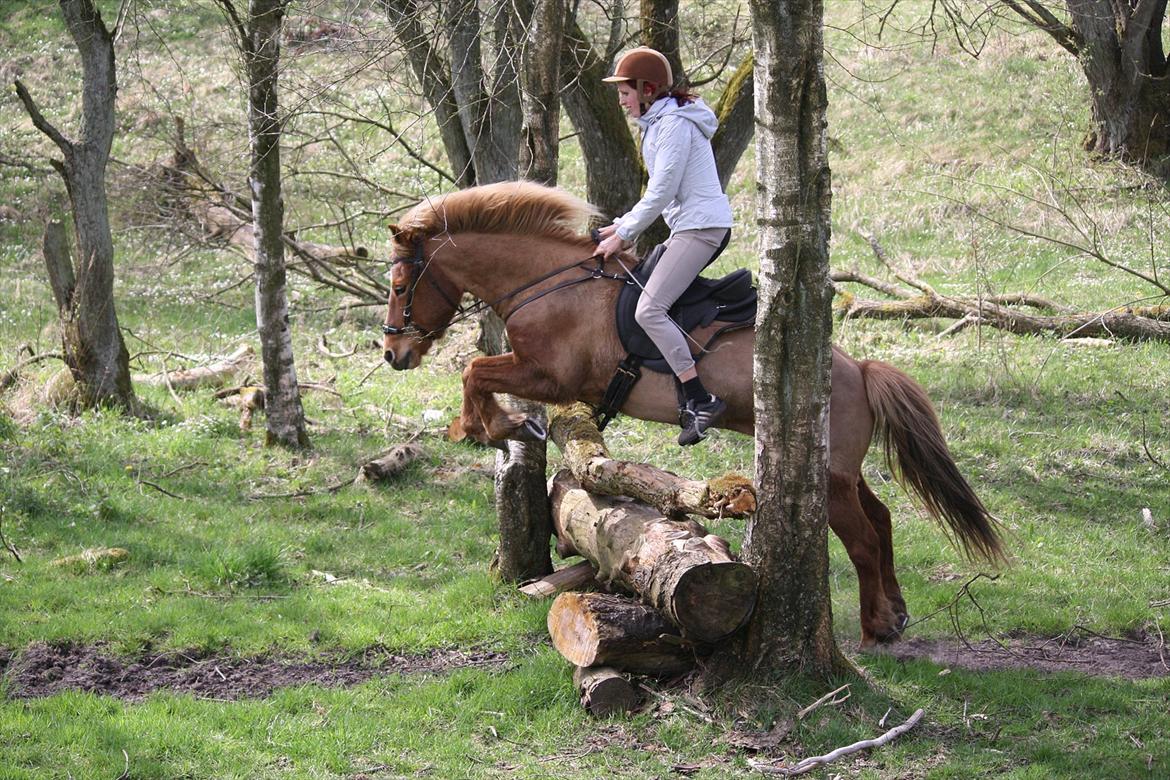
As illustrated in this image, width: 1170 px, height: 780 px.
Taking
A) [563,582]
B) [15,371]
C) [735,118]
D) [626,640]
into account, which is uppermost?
[735,118]

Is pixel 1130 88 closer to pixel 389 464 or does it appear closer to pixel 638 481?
pixel 389 464

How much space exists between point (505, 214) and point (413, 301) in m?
0.96

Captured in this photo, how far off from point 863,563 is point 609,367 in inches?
86.2

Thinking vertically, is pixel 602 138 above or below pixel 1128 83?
below

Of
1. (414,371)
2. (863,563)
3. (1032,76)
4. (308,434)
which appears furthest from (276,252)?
(1032,76)

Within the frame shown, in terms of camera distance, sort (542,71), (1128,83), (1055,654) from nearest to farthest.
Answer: (1055,654), (542,71), (1128,83)

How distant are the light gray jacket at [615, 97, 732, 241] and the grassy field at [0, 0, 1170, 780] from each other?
110 inches

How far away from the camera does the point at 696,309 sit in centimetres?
727

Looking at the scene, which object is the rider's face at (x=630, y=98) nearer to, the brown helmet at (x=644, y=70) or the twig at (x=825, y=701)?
the brown helmet at (x=644, y=70)

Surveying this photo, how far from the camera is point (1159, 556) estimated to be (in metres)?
8.75

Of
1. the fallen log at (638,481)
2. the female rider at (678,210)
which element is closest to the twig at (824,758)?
the fallen log at (638,481)

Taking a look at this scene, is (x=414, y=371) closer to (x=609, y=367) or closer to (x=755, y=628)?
Result: (x=609, y=367)

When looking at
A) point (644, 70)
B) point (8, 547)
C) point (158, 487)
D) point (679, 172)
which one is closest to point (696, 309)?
point (679, 172)

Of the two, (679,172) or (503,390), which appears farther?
(503,390)
